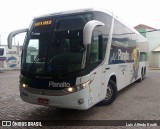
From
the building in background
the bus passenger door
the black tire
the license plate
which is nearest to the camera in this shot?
the license plate

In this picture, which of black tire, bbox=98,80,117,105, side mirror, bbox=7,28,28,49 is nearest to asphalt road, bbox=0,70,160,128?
black tire, bbox=98,80,117,105

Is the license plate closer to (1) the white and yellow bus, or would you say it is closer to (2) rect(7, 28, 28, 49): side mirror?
(1) the white and yellow bus

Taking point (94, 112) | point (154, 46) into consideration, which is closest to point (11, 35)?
point (94, 112)

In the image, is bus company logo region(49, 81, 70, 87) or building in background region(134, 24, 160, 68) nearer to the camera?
bus company logo region(49, 81, 70, 87)

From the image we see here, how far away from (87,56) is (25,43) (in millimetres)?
2049

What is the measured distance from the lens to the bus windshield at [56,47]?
A: 6.10 metres

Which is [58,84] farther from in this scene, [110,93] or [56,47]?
[110,93]

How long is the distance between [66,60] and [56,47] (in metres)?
0.52

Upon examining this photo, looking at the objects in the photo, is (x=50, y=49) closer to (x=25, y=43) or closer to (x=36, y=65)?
(x=36, y=65)

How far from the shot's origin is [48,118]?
6.71 m

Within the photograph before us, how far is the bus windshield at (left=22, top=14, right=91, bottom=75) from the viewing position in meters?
6.10

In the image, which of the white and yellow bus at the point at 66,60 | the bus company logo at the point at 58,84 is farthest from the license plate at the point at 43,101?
the bus company logo at the point at 58,84

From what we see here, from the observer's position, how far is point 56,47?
250 inches

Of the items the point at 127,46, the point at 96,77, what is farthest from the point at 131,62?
the point at 96,77
